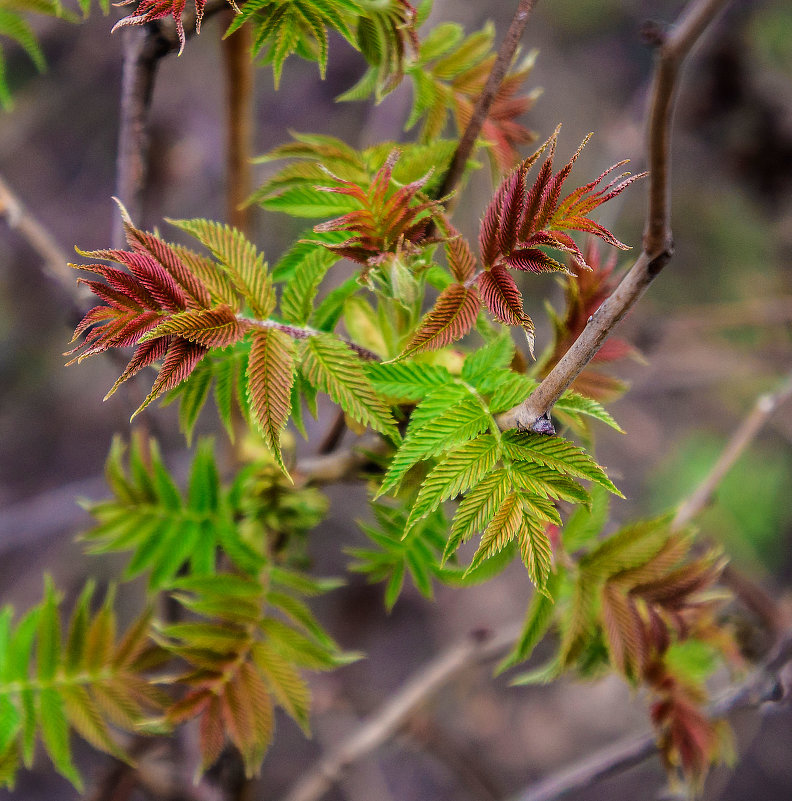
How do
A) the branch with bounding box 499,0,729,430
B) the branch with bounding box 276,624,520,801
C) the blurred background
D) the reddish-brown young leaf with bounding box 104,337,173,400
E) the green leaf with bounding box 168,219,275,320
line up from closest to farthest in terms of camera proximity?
the branch with bounding box 499,0,729,430
the reddish-brown young leaf with bounding box 104,337,173,400
the green leaf with bounding box 168,219,275,320
the branch with bounding box 276,624,520,801
the blurred background

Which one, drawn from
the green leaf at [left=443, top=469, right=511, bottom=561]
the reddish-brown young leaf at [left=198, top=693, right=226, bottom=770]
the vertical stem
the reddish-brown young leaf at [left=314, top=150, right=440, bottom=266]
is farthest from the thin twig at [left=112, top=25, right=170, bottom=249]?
the reddish-brown young leaf at [left=198, top=693, right=226, bottom=770]

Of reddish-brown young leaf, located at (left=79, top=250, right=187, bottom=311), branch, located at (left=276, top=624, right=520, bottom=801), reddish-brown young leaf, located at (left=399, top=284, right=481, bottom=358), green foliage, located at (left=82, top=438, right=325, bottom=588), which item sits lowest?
branch, located at (left=276, top=624, right=520, bottom=801)

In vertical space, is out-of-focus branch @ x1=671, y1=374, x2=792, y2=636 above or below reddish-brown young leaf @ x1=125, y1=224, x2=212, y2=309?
below

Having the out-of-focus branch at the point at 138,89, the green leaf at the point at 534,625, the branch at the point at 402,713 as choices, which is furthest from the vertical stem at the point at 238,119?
the branch at the point at 402,713

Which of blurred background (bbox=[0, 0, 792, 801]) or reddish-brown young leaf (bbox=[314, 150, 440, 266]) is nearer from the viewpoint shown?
reddish-brown young leaf (bbox=[314, 150, 440, 266])

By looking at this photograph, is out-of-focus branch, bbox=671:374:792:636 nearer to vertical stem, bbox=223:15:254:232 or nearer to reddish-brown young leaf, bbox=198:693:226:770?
reddish-brown young leaf, bbox=198:693:226:770

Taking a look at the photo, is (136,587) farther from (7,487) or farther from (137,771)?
(137,771)
